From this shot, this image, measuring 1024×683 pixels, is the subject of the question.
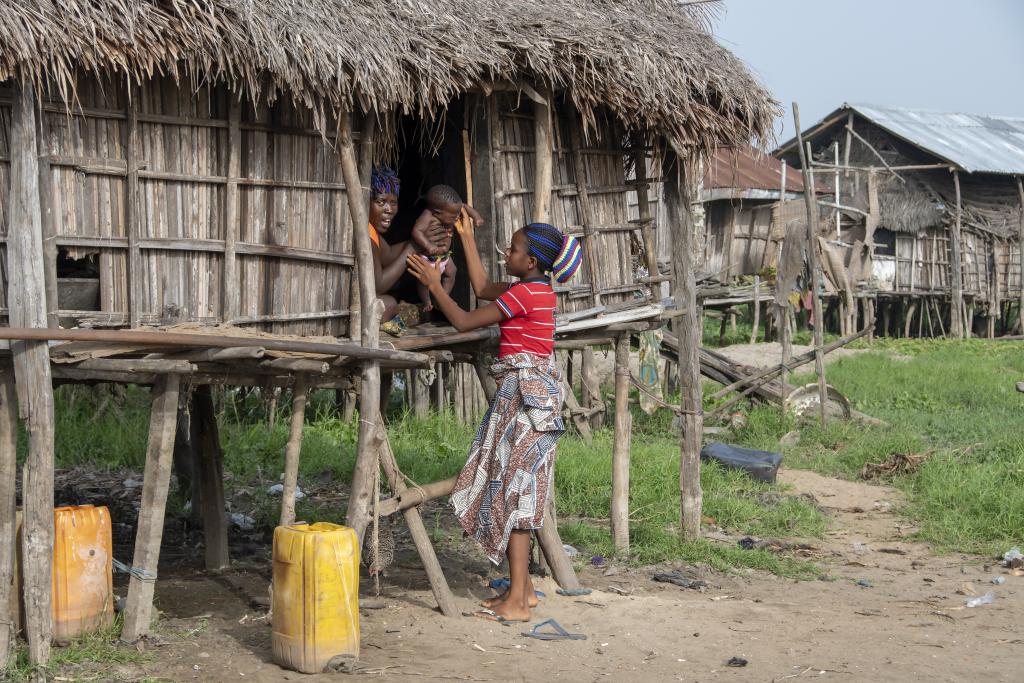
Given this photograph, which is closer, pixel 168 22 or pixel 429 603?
pixel 168 22

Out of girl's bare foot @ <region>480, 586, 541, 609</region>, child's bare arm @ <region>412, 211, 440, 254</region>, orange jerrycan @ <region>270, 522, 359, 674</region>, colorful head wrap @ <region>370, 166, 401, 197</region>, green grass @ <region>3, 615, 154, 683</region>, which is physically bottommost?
girl's bare foot @ <region>480, 586, 541, 609</region>

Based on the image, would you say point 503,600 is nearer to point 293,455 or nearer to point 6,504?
point 293,455

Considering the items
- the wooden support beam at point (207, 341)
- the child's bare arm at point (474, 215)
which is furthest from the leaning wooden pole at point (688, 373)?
the wooden support beam at point (207, 341)

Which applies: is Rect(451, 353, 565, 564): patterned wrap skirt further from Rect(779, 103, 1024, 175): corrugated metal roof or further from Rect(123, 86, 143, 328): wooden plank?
Rect(779, 103, 1024, 175): corrugated metal roof

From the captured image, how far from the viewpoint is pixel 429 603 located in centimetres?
650

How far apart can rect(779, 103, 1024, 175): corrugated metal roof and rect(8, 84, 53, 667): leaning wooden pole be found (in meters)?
20.6

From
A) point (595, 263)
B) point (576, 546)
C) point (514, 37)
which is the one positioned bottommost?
point (576, 546)

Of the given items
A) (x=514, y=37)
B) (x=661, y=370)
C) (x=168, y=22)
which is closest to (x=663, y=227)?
(x=661, y=370)

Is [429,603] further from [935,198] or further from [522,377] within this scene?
[935,198]

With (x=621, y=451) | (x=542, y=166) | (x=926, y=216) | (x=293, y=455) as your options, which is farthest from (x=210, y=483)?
(x=926, y=216)

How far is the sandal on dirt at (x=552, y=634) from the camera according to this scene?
5.98 m

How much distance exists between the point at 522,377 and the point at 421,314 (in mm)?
1121

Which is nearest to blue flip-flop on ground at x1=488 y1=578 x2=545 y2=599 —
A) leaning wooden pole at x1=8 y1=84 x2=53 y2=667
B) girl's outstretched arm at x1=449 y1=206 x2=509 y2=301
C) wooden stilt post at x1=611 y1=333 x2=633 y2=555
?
wooden stilt post at x1=611 y1=333 x2=633 y2=555

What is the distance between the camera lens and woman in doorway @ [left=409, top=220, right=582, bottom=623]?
6.07 metres
